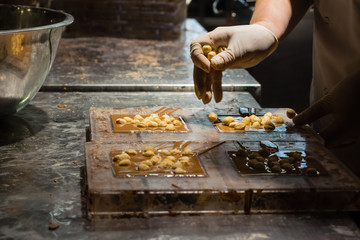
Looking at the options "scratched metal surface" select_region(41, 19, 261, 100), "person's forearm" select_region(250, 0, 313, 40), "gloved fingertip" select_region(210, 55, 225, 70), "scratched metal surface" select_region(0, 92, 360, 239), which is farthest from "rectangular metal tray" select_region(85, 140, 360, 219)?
"scratched metal surface" select_region(41, 19, 261, 100)

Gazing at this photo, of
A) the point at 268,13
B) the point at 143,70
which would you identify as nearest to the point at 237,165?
the point at 268,13

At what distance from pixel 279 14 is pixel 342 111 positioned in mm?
592

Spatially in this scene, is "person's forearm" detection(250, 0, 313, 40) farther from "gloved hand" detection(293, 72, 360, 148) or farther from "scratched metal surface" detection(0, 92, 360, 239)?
"scratched metal surface" detection(0, 92, 360, 239)

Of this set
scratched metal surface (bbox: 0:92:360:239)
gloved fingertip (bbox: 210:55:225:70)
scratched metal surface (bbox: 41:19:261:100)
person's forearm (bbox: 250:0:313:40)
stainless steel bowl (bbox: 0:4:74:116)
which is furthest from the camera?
scratched metal surface (bbox: 41:19:261:100)

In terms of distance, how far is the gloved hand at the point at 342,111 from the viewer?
5.19 feet

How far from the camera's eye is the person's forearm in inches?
77.6

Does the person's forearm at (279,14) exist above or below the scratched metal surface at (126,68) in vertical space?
above

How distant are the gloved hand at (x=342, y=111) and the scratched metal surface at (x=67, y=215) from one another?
49 cm

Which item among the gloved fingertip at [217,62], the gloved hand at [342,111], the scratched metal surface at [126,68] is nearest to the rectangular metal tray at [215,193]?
the gloved hand at [342,111]

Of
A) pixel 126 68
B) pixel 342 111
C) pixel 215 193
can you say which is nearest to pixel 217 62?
pixel 342 111

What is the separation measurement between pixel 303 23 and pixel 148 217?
3.28 metres

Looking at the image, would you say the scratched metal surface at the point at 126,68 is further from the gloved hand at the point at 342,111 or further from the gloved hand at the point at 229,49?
the gloved hand at the point at 342,111

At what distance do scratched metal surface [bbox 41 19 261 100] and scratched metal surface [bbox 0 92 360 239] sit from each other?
614 mm

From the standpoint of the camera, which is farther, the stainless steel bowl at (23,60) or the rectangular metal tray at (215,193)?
the stainless steel bowl at (23,60)
